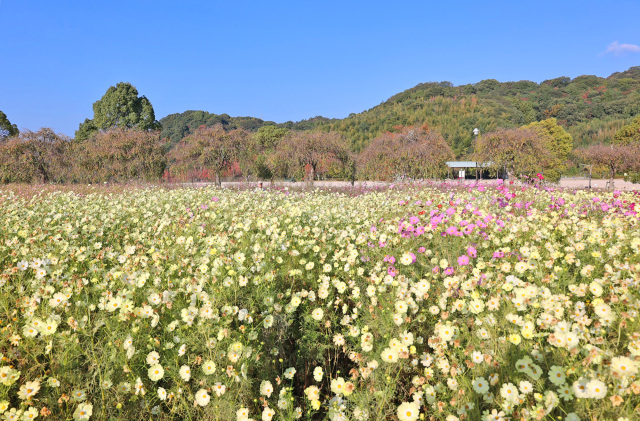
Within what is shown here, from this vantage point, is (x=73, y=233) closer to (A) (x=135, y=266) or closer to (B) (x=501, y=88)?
(A) (x=135, y=266)

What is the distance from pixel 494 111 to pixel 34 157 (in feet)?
200

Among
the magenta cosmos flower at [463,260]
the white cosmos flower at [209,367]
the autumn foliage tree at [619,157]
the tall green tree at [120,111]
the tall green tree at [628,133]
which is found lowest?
the white cosmos flower at [209,367]

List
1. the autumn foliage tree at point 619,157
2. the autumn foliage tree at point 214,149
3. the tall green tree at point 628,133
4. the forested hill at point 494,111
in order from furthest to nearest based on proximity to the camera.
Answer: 1. the forested hill at point 494,111
2. the tall green tree at point 628,133
3. the autumn foliage tree at point 619,157
4. the autumn foliage tree at point 214,149

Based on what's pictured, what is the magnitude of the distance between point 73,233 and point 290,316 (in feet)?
10.5

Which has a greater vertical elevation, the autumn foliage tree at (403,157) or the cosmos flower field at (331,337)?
the autumn foliage tree at (403,157)

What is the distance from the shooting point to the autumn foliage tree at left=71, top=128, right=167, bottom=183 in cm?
1852

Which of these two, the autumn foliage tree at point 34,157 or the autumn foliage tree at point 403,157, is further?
the autumn foliage tree at point 34,157

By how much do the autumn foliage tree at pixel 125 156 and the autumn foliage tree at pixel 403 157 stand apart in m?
11.7

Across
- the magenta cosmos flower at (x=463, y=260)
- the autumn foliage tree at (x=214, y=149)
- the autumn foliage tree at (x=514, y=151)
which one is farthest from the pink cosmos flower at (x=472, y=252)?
the autumn foliage tree at (x=214, y=149)

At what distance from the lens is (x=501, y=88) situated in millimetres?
84500

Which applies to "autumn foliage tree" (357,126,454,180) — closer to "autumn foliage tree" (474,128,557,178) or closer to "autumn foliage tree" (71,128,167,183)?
"autumn foliage tree" (474,128,557,178)

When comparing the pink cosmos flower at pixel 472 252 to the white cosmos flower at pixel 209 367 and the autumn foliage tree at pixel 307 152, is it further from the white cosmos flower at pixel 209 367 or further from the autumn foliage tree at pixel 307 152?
the autumn foliage tree at pixel 307 152

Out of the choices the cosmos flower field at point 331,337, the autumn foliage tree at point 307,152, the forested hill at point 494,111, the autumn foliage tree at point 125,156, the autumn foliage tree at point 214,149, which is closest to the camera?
the cosmos flower field at point 331,337

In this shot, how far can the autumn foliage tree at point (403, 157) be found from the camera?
55.6ft
